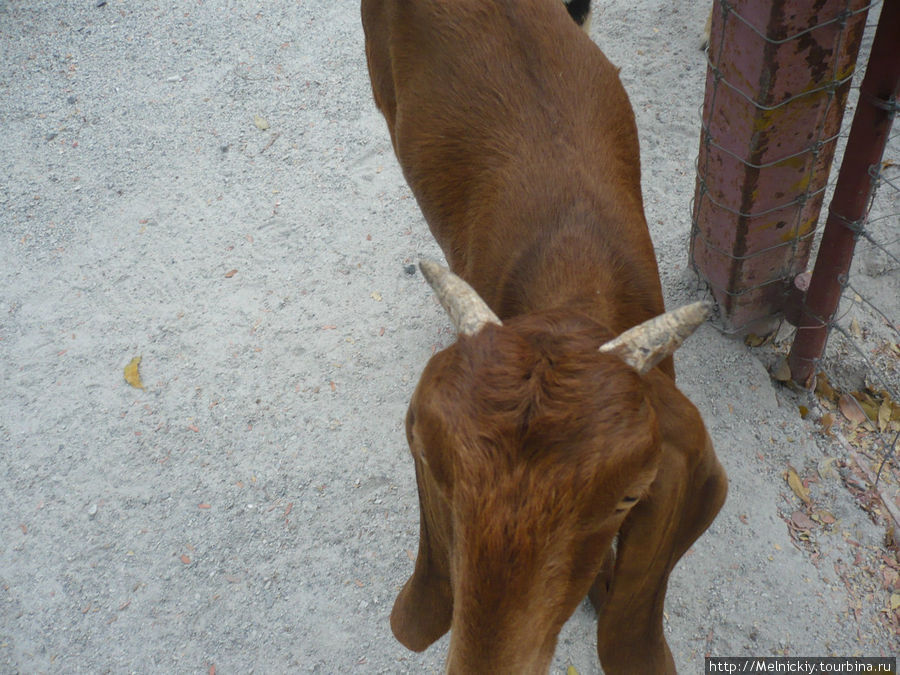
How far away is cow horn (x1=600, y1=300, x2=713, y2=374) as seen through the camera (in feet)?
5.72

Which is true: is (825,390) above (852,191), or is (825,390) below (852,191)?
below

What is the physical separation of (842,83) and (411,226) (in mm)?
2672

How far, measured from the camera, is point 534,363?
5.53 feet

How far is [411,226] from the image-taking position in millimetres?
4750

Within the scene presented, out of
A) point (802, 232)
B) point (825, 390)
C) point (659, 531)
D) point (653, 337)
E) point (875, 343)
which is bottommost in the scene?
point (825, 390)

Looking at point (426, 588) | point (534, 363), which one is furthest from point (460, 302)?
point (426, 588)

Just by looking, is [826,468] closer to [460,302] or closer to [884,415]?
[884,415]

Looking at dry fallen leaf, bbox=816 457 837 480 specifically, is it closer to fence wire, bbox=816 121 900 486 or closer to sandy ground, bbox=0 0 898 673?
sandy ground, bbox=0 0 898 673

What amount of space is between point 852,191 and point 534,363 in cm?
217

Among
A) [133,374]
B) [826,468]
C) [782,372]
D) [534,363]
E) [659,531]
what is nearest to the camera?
[534,363]

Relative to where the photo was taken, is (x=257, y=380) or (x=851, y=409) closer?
(x=851, y=409)

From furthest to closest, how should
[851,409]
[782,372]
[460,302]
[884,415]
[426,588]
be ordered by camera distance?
[782,372]
[851,409]
[884,415]
[426,588]
[460,302]

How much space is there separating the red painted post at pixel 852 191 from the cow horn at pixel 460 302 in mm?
2016

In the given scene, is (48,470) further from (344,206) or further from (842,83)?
(842,83)
